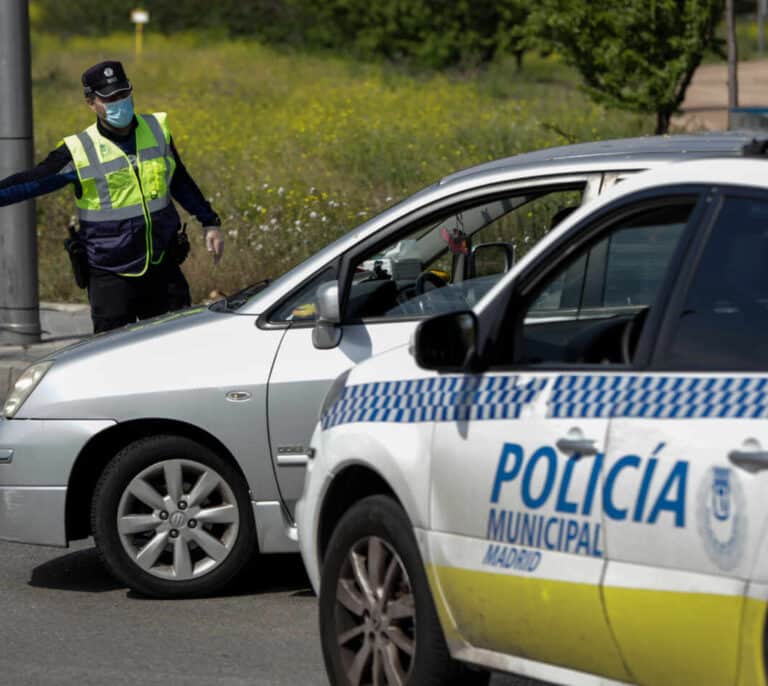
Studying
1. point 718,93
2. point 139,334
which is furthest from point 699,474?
point 718,93

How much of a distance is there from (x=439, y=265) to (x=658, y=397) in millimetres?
2769

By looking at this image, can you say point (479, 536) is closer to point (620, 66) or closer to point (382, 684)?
point (382, 684)

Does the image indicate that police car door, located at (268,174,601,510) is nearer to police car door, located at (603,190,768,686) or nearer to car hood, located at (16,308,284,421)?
car hood, located at (16,308,284,421)

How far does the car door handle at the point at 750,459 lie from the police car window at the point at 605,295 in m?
0.62

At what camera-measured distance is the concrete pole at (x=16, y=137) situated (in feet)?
40.5

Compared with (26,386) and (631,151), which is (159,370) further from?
(631,151)

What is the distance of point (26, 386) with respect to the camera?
6617mm

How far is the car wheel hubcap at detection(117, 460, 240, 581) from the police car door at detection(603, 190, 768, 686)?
280cm

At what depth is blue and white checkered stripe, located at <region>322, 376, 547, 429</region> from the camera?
422cm

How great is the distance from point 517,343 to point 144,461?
2.46 meters

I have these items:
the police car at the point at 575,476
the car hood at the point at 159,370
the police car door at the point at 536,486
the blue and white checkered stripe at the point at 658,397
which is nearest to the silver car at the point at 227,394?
the car hood at the point at 159,370

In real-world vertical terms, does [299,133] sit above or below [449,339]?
below

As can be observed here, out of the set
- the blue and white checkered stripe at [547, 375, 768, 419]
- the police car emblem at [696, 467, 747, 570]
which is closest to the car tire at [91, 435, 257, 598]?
the blue and white checkered stripe at [547, 375, 768, 419]

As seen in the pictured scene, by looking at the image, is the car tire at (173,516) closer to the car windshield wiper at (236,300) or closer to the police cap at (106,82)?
the car windshield wiper at (236,300)
